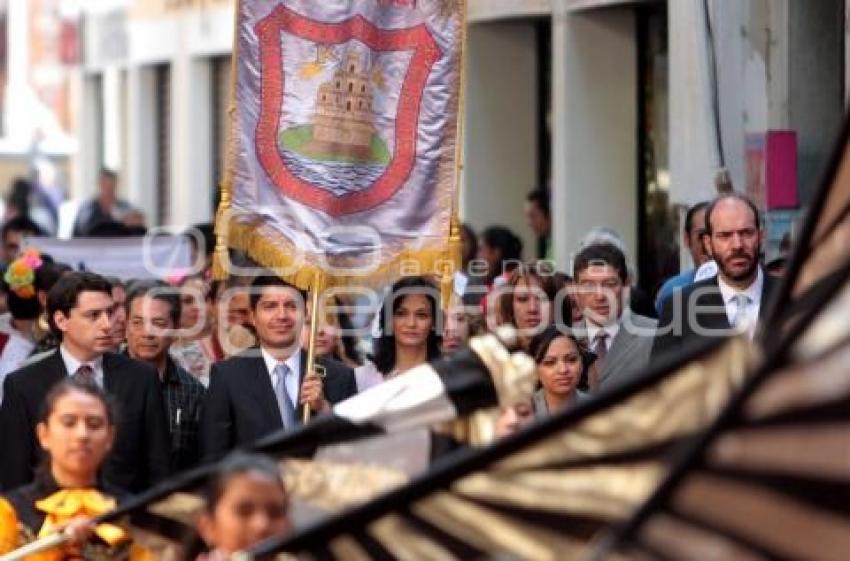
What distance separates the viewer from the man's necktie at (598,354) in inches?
479

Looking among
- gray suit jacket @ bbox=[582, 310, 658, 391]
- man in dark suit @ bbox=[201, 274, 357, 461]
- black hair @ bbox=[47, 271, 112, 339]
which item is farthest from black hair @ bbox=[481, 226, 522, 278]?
black hair @ bbox=[47, 271, 112, 339]

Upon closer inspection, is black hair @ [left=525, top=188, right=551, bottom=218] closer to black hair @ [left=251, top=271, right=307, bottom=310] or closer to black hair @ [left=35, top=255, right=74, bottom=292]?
black hair @ [left=35, top=255, right=74, bottom=292]

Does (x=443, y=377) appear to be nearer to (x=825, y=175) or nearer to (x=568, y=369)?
(x=825, y=175)

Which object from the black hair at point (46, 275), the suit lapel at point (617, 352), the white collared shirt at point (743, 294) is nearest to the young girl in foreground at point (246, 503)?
the white collared shirt at point (743, 294)

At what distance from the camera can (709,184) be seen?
1717 cm

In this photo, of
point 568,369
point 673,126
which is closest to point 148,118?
point 673,126

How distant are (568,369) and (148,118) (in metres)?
23.0

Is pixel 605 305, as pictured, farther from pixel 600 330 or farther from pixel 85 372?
pixel 85 372

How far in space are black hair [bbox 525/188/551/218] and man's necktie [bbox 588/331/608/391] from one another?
311 inches

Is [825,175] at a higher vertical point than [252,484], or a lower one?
higher

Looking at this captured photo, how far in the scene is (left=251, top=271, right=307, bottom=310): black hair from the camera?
11484mm

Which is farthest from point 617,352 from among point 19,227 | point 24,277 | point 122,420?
point 19,227

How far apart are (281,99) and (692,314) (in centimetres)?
201

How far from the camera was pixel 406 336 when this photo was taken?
11.8 meters
